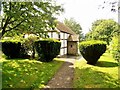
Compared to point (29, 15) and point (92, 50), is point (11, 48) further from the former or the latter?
point (92, 50)

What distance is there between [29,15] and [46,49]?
23.2ft

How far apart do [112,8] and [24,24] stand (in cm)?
1036

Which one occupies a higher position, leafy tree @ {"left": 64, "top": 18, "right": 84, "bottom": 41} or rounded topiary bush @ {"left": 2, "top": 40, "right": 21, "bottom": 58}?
leafy tree @ {"left": 64, "top": 18, "right": 84, "bottom": 41}

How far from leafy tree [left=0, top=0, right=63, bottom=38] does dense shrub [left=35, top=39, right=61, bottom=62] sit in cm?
379

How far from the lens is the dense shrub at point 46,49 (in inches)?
900

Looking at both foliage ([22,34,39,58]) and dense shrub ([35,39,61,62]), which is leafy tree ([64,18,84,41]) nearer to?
foliage ([22,34,39,58])

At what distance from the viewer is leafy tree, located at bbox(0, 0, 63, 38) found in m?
15.1

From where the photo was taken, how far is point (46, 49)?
22953mm

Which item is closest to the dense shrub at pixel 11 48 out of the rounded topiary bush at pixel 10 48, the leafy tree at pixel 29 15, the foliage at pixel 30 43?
the rounded topiary bush at pixel 10 48

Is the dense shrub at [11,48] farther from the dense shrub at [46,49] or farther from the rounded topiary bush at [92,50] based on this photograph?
the rounded topiary bush at [92,50]

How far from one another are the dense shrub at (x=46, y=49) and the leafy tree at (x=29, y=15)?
3.79m

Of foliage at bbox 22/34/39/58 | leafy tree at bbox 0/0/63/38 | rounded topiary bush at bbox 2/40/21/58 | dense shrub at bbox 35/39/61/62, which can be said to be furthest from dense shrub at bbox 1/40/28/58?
leafy tree at bbox 0/0/63/38

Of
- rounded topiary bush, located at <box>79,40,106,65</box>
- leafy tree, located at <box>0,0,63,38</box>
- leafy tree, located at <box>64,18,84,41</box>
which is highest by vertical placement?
leafy tree, located at <box>64,18,84,41</box>

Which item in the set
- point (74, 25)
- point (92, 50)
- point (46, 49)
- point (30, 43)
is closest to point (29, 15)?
point (46, 49)
